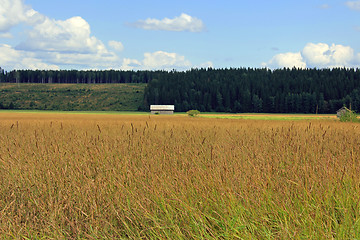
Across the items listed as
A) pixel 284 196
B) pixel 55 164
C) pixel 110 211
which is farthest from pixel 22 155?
pixel 284 196

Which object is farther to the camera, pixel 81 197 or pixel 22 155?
pixel 22 155

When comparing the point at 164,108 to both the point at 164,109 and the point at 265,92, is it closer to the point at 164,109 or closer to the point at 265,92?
the point at 164,109

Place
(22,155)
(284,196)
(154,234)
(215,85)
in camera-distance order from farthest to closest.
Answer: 1. (215,85)
2. (22,155)
3. (284,196)
4. (154,234)

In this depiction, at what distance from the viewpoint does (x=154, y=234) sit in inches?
148

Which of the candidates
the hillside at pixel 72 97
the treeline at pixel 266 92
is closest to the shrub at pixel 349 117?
the treeline at pixel 266 92

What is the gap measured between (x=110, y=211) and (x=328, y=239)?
2.59m

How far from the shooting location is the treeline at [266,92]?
11850 cm

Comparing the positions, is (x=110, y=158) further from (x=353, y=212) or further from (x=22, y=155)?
(x=353, y=212)

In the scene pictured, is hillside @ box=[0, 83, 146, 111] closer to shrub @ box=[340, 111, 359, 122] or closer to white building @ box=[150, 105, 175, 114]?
white building @ box=[150, 105, 175, 114]

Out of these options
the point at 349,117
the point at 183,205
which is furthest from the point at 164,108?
the point at 183,205

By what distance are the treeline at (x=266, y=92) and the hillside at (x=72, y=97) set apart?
55.5ft

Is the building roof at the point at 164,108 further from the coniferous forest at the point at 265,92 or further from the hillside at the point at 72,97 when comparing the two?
the hillside at the point at 72,97

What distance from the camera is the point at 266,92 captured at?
409ft

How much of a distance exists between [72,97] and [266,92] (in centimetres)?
8604
